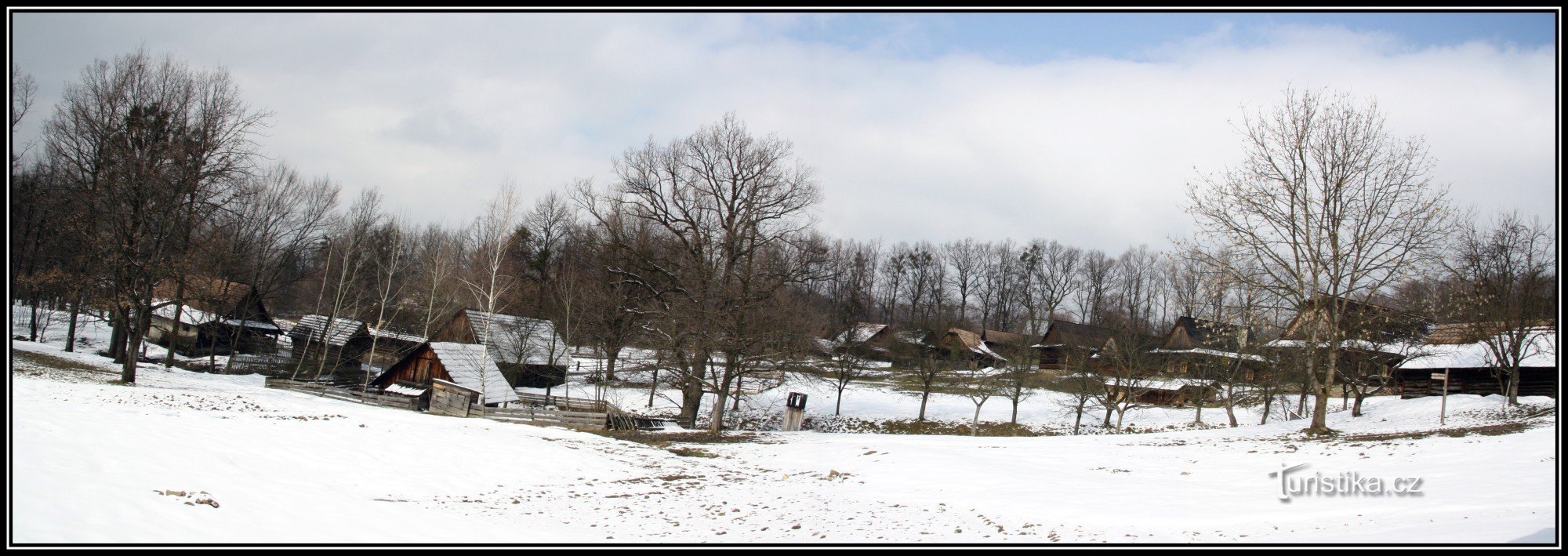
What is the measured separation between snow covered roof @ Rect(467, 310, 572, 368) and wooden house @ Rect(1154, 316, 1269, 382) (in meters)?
31.2

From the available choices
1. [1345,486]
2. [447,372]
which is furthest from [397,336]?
[1345,486]

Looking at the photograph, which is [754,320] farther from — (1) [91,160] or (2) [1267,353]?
(1) [91,160]

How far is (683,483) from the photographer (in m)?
14.7

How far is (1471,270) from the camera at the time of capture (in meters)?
29.5

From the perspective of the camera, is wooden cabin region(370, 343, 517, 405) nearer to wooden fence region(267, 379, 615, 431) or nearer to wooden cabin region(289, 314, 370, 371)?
wooden fence region(267, 379, 615, 431)

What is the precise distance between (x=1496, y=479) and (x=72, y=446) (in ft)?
60.6

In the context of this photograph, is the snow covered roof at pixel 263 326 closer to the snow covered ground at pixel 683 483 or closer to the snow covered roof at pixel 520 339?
the snow covered roof at pixel 520 339

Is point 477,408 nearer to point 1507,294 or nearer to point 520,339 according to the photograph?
point 520,339

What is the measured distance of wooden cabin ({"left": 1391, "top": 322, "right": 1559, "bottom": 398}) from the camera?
97.5 feet

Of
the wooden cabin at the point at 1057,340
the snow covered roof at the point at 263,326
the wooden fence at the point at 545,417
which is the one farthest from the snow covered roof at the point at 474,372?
the wooden cabin at the point at 1057,340

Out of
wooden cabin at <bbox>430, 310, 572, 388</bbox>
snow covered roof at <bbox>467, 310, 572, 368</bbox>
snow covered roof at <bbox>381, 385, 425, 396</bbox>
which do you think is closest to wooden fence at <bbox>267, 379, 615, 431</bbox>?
snow covered roof at <bbox>381, 385, 425, 396</bbox>

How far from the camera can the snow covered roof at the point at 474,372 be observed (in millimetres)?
29705

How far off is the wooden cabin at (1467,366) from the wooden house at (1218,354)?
5625 millimetres
